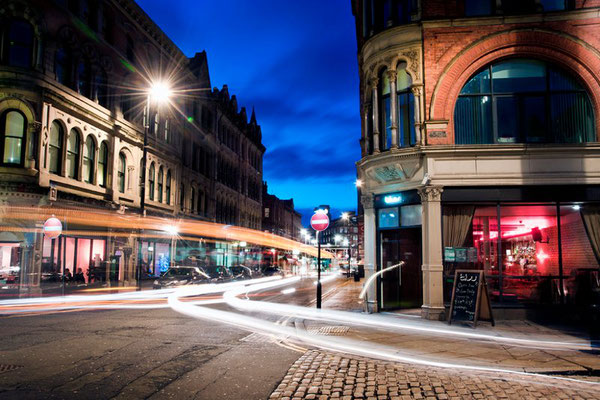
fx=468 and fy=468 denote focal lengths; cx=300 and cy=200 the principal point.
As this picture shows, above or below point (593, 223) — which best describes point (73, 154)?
above

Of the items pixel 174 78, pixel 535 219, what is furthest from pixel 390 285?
pixel 174 78

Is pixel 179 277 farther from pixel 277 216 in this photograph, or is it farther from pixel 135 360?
pixel 277 216

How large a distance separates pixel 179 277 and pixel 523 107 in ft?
67.3

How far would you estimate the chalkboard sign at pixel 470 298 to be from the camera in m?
12.4

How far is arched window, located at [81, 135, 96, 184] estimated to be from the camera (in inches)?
1102

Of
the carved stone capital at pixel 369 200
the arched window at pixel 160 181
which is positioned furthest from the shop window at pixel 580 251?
the arched window at pixel 160 181

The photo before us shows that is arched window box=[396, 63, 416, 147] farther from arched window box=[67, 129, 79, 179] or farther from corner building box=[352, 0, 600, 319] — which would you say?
arched window box=[67, 129, 79, 179]

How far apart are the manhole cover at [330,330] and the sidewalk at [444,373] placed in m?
0.39

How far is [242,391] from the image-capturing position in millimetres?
6312

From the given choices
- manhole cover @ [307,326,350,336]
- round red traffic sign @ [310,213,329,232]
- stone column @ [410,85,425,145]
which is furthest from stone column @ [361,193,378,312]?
manhole cover @ [307,326,350,336]

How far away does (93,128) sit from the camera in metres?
28.6

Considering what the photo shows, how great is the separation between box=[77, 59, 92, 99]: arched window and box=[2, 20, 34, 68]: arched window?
394 cm

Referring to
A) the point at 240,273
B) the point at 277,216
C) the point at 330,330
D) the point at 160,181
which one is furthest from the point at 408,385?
the point at 277,216

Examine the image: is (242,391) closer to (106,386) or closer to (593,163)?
(106,386)
